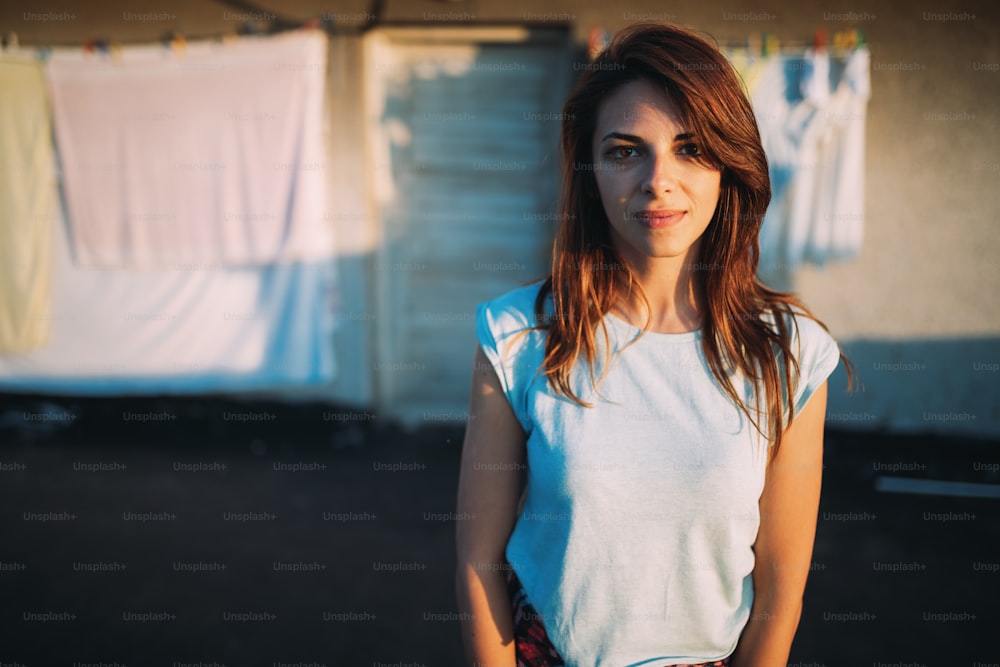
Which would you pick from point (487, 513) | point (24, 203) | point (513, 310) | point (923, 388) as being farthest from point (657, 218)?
point (24, 203)

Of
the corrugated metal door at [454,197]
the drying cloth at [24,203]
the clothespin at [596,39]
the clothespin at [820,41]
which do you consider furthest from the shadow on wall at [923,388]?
the drying cloth at [24,203]

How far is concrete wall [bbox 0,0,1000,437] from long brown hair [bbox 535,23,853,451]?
3.98m

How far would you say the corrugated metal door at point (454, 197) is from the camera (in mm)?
5172

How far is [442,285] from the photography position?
548 centimetres

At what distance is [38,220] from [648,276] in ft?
18.1

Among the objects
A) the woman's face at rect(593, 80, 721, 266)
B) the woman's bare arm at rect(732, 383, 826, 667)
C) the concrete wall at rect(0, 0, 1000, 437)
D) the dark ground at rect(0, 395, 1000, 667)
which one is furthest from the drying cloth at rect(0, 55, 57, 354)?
the woman's bare arm at rect(732, 383, 826, 667)

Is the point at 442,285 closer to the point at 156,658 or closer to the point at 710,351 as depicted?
the point at 156,658

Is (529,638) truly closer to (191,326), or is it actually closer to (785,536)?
(785,536)

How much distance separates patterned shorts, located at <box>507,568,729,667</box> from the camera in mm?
1206

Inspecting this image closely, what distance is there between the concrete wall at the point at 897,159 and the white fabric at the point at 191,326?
2.23 ft

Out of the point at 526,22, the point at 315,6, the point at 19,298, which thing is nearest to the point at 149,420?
the point at 19,298

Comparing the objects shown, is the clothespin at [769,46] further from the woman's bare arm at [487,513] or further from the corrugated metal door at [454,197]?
the woman's bare arm at [487,513]

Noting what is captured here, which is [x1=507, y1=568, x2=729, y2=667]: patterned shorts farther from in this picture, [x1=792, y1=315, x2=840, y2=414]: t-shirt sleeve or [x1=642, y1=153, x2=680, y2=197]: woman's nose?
[x1=642, y1=153, x2=680, y2=197]: woman's nose

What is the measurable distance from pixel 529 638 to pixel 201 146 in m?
4.70
